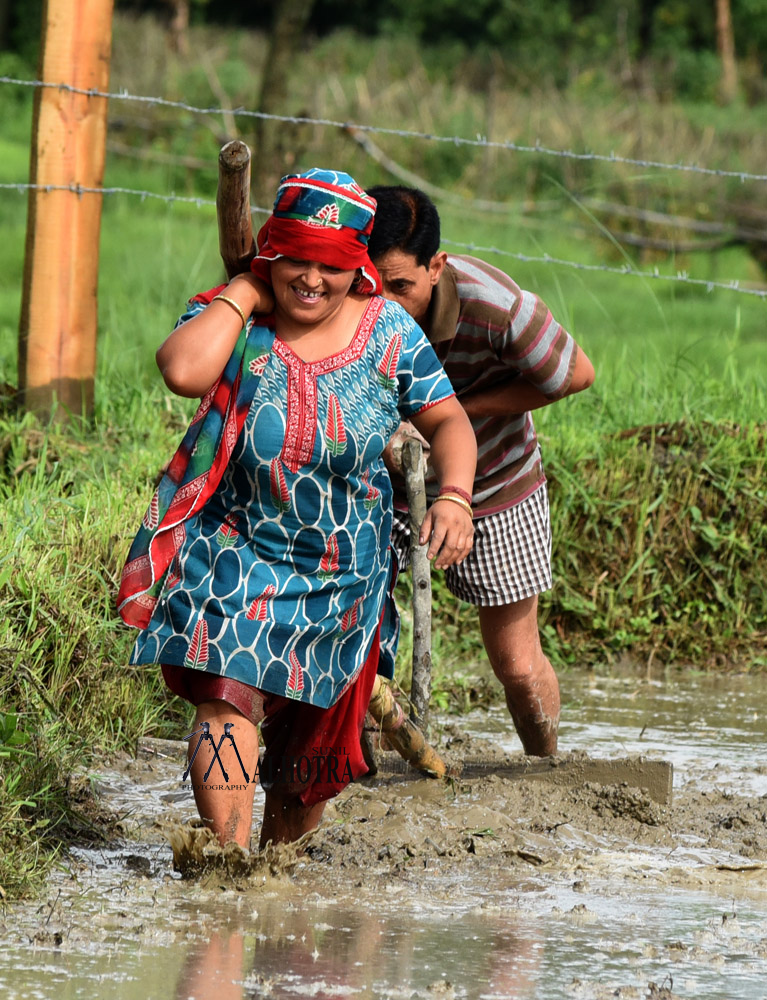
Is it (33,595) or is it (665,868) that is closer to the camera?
(665,868)

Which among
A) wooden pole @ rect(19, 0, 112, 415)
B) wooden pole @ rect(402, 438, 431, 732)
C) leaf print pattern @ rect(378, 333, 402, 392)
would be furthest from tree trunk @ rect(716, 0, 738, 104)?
leaf print pattern @ rect(378, 333, 402, 392)

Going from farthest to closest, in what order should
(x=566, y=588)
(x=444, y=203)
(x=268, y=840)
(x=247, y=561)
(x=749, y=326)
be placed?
(x=444, y=203) < (x=749, y=326) < (x=566, y=588) < (x=268, y=840) < (x=247, y=561)

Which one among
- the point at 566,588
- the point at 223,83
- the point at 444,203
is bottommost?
the point at 566,588

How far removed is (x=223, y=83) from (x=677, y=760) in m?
19.8

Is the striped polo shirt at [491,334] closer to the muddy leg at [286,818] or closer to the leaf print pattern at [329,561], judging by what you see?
the leaf print pattern at [329,561]

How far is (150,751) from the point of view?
4.14 m

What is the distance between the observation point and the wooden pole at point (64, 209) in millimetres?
5363

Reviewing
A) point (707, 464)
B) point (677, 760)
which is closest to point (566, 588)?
point (707, 464)

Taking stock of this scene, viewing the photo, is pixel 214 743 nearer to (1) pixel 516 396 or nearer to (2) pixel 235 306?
(2) pixel 235 306

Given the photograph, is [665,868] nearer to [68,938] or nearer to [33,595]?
[68,938]

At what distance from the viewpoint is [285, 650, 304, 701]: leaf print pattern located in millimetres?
2949

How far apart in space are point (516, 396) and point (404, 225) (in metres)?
0.62

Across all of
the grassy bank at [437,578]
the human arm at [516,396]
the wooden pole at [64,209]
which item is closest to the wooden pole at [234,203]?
the human arm at [516,396]

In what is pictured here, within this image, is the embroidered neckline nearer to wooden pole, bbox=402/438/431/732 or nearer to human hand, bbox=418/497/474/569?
human hand, bbox=418/497/474/569
